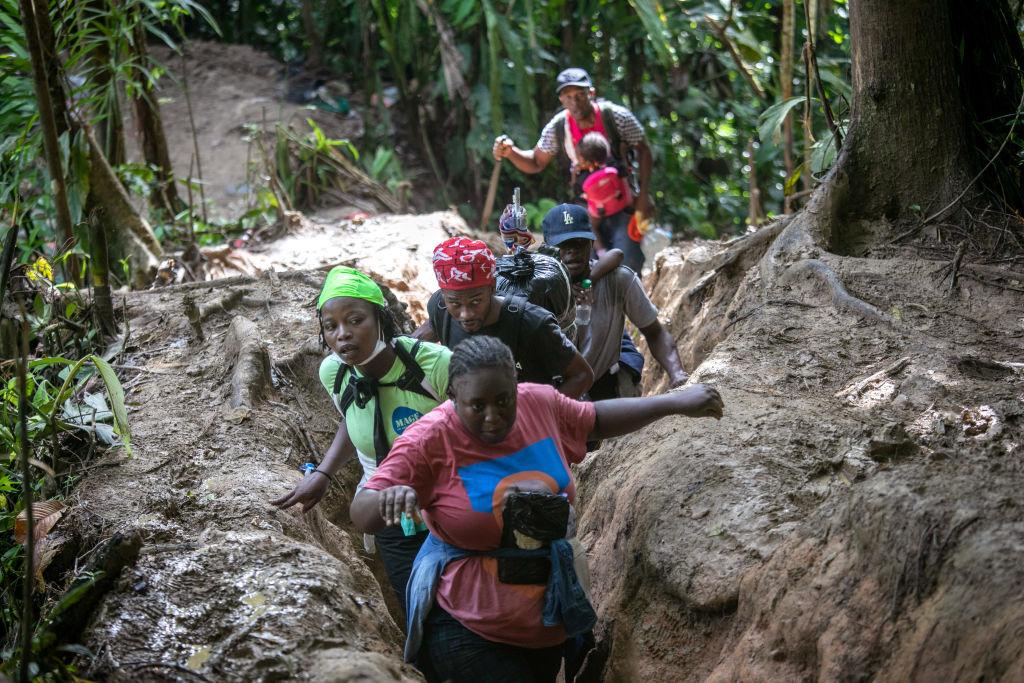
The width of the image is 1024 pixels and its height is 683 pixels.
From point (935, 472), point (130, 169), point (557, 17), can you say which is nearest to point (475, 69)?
point (557, 17)

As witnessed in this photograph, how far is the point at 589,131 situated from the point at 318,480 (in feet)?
13.9

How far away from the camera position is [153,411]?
18.4 ft

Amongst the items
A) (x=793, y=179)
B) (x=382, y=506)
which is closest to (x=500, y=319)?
(x=382, y=506)

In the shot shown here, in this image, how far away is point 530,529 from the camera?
11.1 feet

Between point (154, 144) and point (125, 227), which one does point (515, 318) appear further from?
point (154, 144)

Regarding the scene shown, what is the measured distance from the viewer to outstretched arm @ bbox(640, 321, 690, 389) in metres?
5.78

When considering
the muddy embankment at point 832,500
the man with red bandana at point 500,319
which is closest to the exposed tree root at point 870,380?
the muddy embankment at point 832,500

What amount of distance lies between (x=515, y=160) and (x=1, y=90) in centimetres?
415

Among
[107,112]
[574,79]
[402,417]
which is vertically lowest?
[402,417]

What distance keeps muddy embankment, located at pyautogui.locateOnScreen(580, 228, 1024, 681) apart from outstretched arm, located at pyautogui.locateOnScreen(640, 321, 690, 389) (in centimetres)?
35

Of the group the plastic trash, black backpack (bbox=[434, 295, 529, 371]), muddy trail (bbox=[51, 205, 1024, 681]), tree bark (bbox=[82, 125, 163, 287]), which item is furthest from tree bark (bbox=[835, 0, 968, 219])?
the plastic trash

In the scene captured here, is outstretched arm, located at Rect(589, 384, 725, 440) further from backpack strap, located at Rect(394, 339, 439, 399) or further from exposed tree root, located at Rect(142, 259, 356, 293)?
exposed tree root, located at Rect(142, 259, 356, 293)

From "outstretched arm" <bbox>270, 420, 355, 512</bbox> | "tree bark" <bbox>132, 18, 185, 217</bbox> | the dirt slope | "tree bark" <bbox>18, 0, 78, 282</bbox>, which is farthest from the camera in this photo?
the dirt slope

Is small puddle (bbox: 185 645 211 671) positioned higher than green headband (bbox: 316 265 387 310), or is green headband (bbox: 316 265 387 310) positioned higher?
green headband (bbox: 316 265 387 310)
